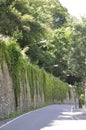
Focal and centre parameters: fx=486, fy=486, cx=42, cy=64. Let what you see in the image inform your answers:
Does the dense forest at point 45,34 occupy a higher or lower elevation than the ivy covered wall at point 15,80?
higher

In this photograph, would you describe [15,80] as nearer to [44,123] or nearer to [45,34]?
[44,123]

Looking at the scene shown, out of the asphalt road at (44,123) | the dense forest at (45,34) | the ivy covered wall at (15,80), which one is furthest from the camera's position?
the dense forest at (45,34)

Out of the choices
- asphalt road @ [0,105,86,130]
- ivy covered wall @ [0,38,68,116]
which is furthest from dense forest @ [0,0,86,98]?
asphalt road @ [0,105,86,130]

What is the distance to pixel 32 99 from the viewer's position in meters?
51.5

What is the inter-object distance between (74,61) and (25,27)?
13.0 metres

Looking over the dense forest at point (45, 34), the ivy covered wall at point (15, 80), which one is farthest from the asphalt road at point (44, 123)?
the dense forest at point (45, 34)

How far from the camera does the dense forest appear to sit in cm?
4628

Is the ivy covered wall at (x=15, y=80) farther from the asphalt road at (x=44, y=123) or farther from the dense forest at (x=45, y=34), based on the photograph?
the dense forest at (x=45, y=34)

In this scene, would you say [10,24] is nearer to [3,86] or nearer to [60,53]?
[3,86]

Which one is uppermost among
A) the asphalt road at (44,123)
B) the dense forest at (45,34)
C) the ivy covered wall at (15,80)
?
the dense forest at (45,34)

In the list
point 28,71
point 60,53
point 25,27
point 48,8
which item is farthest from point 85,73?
point 48,8

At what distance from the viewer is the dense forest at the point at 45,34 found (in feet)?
152

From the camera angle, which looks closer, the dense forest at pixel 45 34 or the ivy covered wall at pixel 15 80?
the ivy covered wall at pixel 15 80

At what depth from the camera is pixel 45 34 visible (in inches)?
2653
